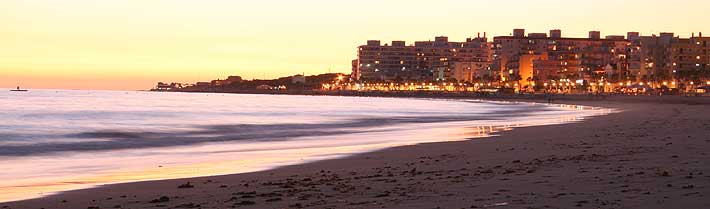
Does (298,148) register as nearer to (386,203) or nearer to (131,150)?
(131,150)

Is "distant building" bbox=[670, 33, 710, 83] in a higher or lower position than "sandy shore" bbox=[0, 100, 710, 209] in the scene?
higher

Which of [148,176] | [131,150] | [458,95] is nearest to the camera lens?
[148,176]

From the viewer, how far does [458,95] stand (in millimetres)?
191500

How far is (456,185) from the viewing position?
12.4m

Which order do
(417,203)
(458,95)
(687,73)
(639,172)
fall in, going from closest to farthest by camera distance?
(417,203), (639,172), (687,73), (458,95)

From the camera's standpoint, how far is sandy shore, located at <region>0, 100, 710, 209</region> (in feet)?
33.4

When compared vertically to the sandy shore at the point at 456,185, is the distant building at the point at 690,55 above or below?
above

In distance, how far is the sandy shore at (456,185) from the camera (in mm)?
10195

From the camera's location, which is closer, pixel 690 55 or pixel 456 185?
pixel 456 185

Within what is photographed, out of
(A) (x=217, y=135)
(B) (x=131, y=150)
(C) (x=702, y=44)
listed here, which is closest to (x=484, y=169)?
(B) (x=131, y=150)

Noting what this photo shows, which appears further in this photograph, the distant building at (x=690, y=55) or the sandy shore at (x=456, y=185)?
the distant building at (x=690, y=55)

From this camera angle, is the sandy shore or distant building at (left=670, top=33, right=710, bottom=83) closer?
the sandy shore

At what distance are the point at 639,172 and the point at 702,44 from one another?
163m

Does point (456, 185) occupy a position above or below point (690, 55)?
below
